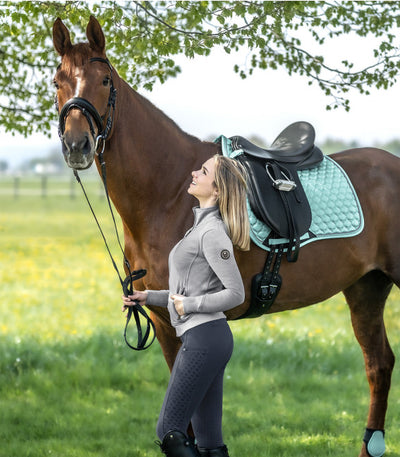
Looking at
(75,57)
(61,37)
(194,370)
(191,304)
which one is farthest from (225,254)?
(61,37)

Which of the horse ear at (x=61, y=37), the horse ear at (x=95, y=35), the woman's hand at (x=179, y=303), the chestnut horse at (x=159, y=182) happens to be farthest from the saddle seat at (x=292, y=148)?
the woman's hand at (x=179, y=303)

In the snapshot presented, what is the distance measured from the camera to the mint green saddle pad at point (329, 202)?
3834 millimetres

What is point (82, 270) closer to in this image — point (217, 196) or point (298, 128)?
point (298, 128)

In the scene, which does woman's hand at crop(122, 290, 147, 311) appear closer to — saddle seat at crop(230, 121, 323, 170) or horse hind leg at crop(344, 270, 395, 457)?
saddle seat at crop(230, 121, 323, 170)

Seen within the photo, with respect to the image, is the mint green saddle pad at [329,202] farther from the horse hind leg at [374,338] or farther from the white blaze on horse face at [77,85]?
the white blaze on horse face at [77,85]

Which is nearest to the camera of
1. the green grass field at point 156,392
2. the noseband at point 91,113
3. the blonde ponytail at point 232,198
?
the blonde ponytail at point 232,198

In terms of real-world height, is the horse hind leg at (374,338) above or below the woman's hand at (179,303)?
below

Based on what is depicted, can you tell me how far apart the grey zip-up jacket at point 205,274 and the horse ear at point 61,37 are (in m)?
1.20

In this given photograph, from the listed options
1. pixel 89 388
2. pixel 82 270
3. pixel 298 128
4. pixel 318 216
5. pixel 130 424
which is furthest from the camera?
pixel 82 270

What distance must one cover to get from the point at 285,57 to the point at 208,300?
3.18 metres

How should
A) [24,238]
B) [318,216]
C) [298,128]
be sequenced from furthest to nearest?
[24,238] < [298,128] < [318,216]

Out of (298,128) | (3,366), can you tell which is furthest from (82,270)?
(298,128)

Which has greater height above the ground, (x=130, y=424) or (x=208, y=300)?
(x=208, y=300)

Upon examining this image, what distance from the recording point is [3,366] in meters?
6.54
